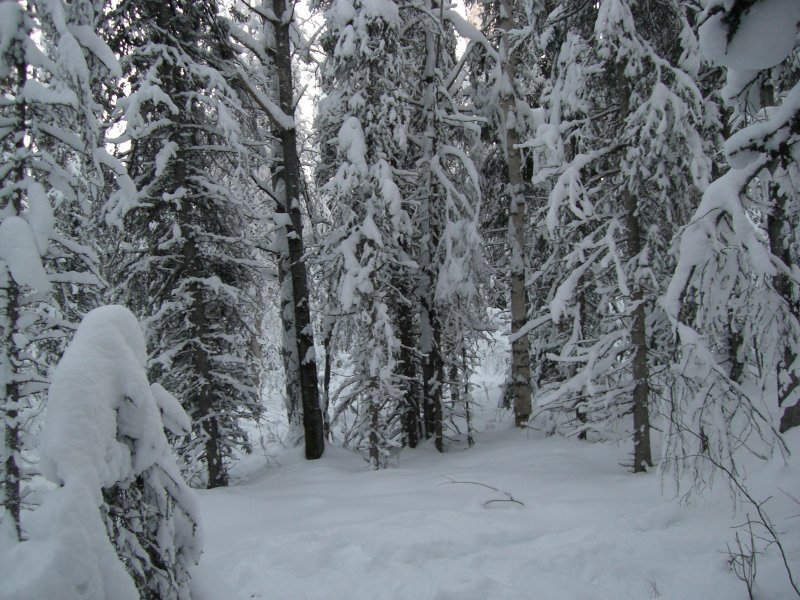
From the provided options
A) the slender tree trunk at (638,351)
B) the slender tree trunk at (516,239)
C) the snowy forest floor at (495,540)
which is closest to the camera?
the snowy forest floor at (495,540)

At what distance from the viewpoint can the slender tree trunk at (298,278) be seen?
10.7m

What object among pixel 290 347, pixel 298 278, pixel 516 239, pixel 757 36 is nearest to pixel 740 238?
pixel 757 36

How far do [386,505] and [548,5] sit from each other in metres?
11.8

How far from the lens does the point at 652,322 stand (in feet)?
23.5

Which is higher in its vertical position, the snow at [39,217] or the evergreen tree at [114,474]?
the snow at [39,217]

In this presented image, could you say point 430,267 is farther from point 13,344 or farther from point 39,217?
point 13,344

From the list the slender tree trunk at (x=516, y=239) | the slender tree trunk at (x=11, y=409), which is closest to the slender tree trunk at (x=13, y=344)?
the slender tree trunk at (x=11, y=409)

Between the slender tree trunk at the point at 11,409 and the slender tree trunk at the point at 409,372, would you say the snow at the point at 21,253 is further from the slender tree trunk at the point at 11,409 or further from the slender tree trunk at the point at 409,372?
the slender tree trunk at the point at 409,372

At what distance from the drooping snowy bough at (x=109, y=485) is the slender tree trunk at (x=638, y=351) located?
6.30 m

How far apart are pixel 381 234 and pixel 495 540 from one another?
571 centimetres

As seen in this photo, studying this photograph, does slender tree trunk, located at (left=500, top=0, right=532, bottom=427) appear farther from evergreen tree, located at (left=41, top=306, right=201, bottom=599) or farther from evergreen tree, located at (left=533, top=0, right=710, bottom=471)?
evergreen tree, located at (left=41, top=306, right=201, bottom=599)

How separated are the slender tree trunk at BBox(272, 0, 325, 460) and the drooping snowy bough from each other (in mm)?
7339

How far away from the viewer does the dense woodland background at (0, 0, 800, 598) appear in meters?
2.99

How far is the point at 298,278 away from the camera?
10727 millimetres
